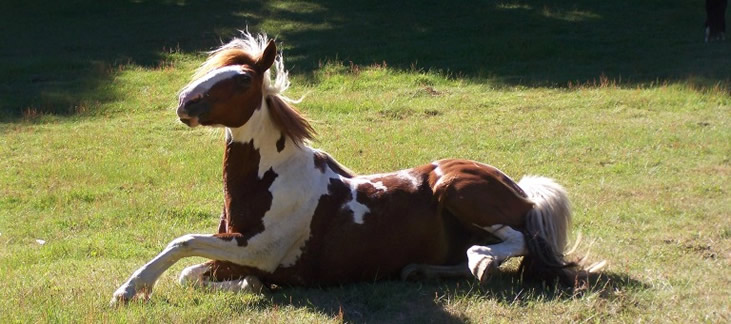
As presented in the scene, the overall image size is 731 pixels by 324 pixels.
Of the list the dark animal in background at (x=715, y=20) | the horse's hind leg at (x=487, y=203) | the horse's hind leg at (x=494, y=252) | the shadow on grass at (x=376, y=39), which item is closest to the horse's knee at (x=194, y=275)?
the horse's hind leg at (x=487, y=203)

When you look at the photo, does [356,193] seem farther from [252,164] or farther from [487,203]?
[487,203]

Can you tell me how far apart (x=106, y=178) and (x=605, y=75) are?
421 inches

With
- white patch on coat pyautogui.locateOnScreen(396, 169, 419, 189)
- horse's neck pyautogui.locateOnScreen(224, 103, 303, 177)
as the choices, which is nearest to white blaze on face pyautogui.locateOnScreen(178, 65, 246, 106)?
Answer: horse's neck pyautogui.locateOnScreen(224, 103, 303, 177)

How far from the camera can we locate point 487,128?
13805 millimetres

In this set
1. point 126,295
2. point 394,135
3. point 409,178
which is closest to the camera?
point 126,295

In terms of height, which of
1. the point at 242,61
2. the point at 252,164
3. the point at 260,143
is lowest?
the point at 252,164

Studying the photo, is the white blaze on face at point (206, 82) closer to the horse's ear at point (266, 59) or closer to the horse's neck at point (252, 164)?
the horse's ear at point (266, 59)

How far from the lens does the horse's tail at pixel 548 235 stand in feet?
21.1

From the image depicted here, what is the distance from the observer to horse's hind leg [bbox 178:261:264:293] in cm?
660

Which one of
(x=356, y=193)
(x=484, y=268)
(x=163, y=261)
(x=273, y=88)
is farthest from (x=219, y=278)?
(x=484, y=268)

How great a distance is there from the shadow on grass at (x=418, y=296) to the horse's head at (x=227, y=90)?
1.30m

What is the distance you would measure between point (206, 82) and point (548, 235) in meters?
2.62

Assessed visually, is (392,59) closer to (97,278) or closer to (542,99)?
(542,99)

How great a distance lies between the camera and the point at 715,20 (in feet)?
72.1
